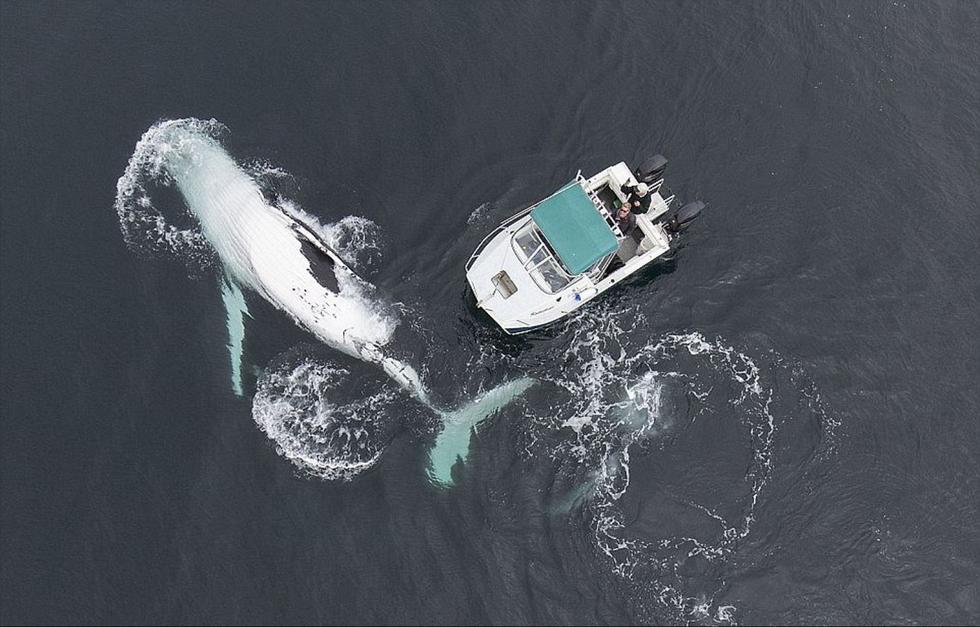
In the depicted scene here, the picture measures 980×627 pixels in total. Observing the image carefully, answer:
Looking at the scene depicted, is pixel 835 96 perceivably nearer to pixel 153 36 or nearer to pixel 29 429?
pixel 153 36

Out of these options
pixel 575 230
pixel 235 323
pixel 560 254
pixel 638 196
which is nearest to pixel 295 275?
pixel 235 323

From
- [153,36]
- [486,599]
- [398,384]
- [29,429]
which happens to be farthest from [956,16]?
[29,429]

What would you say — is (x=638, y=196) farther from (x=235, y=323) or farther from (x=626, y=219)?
(x=235, y=323)

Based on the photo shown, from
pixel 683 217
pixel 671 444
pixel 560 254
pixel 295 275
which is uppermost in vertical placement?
pixel 295 275

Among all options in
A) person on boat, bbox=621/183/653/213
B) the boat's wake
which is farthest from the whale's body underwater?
person on boat, bbox=621/183/653/213

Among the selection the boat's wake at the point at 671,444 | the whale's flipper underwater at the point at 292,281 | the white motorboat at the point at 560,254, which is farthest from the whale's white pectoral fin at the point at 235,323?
the boat's wake at the point at 671,444

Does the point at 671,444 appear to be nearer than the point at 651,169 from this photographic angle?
Yes

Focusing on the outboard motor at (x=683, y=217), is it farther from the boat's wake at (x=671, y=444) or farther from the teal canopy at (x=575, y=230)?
the boat's wake at (x=671, y=444)
